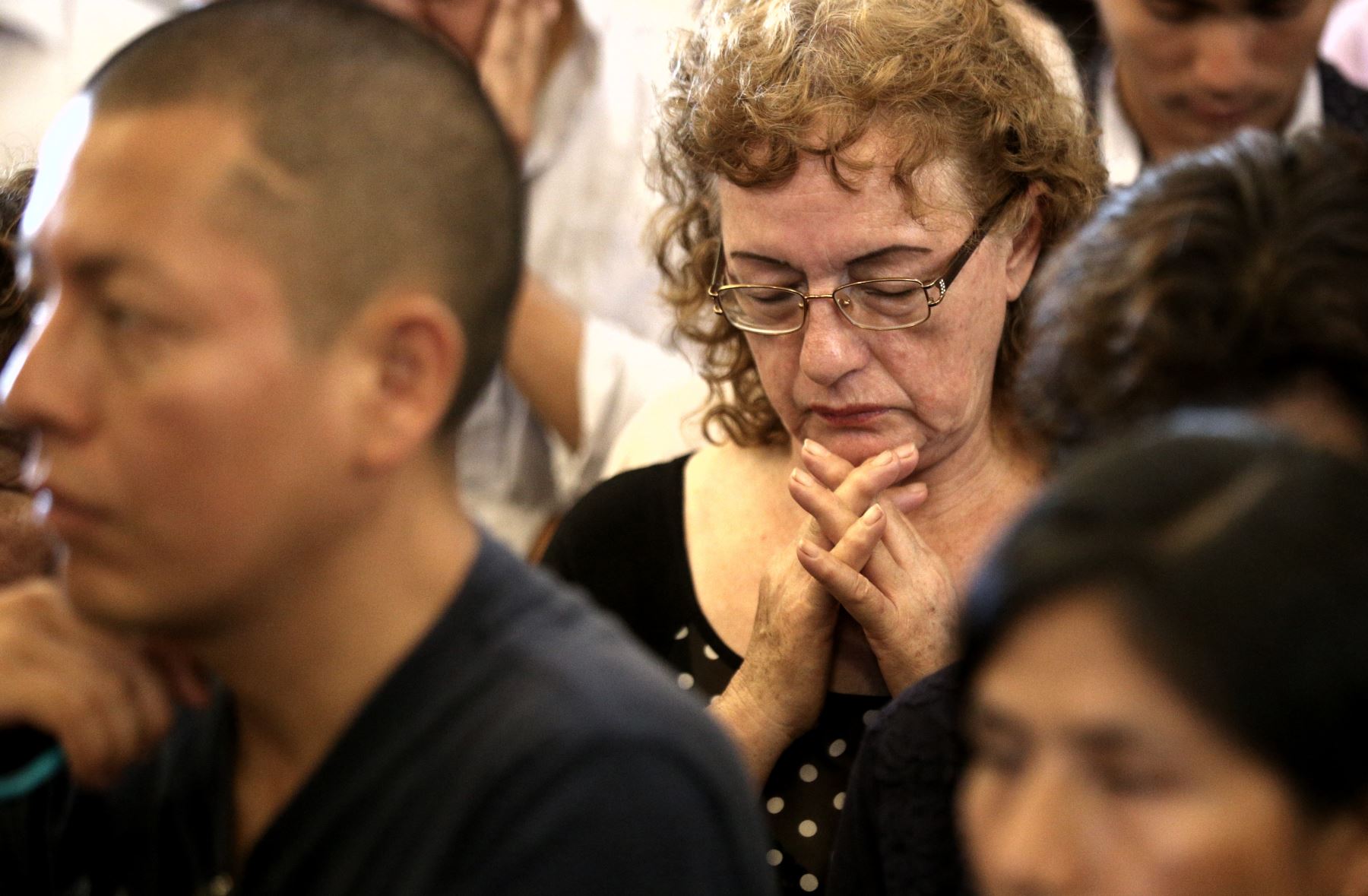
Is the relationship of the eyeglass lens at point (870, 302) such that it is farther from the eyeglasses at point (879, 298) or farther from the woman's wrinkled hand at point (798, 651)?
the woman's wrinkled hand at point (798, 651)

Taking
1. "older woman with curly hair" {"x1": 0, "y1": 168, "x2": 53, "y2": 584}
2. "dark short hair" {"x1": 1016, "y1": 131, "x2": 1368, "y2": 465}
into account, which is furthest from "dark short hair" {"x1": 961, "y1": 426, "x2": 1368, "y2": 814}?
"older woman with curly hair" {"x1": 0, "y1": 168, "x2": 53, "y2": 584}

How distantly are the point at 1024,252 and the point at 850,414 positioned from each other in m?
0.29

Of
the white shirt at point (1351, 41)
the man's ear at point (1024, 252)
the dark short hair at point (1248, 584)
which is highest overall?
the dark short hair at point (1248, 584)

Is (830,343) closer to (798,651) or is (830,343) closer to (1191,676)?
(798,651)

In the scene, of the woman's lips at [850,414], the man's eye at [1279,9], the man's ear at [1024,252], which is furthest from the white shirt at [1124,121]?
the woman's lips at [850,414]

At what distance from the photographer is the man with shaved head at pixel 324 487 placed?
887mm

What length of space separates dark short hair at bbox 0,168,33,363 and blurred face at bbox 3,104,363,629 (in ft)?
1.87

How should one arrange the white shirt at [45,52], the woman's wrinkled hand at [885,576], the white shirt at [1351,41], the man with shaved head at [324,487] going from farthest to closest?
1. the white shirt at [1351,41]
2. the white shirt at [45,52]
3. the woman's wrinkled hand at [885,576]
4. the man with shaved head at [324,487]

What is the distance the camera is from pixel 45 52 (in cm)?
268

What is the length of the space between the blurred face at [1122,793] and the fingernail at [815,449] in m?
0.84

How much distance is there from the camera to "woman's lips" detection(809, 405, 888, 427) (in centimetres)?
166

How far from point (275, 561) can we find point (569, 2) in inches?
75.1

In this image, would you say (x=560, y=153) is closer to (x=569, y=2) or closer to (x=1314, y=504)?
(x=569, y=2)

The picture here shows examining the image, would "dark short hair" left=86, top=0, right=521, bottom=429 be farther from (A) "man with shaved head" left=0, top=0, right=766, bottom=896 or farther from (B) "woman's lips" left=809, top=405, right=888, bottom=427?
(B) "woman's lips" left=809, top=405, right=888, bottom=427
